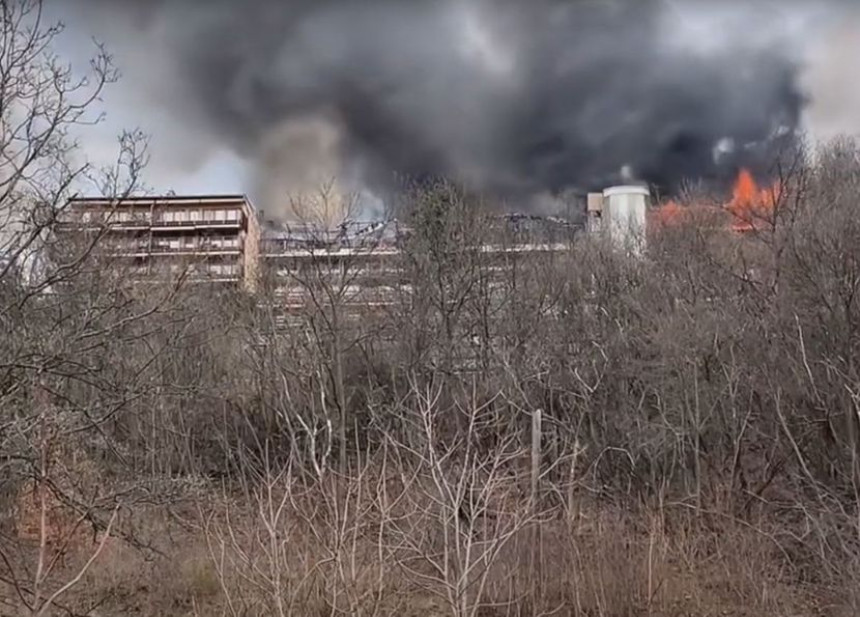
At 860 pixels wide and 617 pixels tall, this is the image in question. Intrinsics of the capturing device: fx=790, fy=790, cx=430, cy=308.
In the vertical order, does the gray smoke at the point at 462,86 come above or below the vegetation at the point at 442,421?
above

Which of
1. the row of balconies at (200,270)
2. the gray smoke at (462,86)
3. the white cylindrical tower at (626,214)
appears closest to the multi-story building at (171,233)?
the row of balconies at (200,270)

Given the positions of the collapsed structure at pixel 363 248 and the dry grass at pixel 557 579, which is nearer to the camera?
the dry grass at pixel 557 579

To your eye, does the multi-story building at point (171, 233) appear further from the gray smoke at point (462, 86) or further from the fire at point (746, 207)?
the fire at point (746, 207)

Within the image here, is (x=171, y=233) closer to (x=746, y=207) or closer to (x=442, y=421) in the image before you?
(x=442, y=421)

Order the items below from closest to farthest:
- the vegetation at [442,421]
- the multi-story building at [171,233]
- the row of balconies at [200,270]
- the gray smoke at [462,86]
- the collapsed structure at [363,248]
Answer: the gray smoke at [462,86] < the vegetation at [442,421] < the multi-story building at [171,233] < the row of balconies at [200,270] < the collapsed structure at [363,248]

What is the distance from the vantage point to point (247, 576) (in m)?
5.23

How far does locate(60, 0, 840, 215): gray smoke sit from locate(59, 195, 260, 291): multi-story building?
1.10m

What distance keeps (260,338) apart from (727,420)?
312 inches

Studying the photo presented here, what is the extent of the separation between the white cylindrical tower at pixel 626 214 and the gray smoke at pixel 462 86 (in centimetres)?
136

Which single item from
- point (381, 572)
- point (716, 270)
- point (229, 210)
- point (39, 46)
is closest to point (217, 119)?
point (39, 46)

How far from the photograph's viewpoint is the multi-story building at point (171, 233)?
6.30 meters

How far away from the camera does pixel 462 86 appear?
21.5ft

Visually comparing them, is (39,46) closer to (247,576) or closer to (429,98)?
(429,98)

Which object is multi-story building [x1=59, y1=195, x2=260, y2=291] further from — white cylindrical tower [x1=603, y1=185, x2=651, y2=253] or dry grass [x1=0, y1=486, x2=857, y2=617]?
white cylindrical tower [x1=603, y1=185, x2=651, y2=253]
